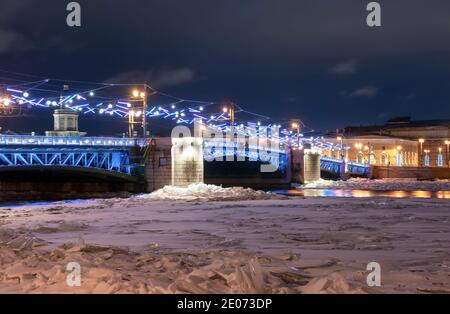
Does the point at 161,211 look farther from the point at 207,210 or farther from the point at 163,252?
the point at 163,252

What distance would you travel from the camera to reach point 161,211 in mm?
33344

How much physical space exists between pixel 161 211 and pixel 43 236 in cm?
1299

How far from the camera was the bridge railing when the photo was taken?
1686 inches

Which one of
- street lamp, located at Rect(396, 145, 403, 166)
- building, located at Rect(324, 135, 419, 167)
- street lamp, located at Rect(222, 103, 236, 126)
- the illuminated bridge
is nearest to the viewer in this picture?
the illuminated bridge

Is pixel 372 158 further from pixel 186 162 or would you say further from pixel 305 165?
pixel 186 162

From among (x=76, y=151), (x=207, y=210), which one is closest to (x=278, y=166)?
(x=76, y=151)

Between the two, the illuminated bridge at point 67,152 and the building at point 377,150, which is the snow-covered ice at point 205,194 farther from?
the building at point 377,150

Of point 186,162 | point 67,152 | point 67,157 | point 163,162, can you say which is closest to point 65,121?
point 163,162

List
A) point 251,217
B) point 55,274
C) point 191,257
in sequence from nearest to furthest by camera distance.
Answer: point 55,274 < point 191,257 < point 251,217

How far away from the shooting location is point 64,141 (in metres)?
46.6

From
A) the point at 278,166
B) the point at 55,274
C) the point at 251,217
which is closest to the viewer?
the point at 55,274

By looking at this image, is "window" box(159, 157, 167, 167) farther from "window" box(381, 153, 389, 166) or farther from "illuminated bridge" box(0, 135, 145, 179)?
"window" box(381, 153, 389, 166)
